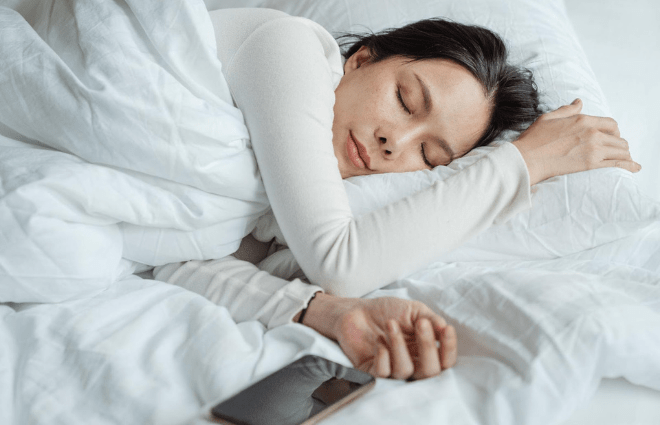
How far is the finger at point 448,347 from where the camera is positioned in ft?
2.19

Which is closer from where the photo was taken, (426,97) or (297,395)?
(297,395)

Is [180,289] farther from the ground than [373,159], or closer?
closer

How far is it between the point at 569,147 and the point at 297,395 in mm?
715

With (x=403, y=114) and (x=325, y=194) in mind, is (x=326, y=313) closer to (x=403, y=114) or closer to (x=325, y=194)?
(x=325, y=194)

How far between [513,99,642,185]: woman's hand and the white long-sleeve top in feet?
0.43

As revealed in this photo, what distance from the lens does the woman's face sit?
3.28 ft

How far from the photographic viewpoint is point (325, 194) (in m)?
0.82

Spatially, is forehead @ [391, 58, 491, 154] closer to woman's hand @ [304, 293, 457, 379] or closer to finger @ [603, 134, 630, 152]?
finger @ [603, 134, 630, 152]

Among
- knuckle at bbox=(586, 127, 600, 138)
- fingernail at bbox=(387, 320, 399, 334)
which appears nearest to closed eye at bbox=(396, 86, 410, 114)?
knuckle at bbox=(586, 127, 600, 138)

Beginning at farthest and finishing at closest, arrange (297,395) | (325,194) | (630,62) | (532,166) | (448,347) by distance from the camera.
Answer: (630,62), (532,166), (325,194), (448,347), (297,395)

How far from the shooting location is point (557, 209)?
98 centimetres

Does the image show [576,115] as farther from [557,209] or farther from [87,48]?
[87,48]

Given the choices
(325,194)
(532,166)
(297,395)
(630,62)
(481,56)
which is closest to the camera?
(297,395)

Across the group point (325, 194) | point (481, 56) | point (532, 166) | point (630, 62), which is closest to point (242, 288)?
point (325, 194)
